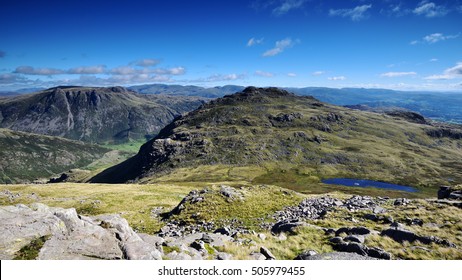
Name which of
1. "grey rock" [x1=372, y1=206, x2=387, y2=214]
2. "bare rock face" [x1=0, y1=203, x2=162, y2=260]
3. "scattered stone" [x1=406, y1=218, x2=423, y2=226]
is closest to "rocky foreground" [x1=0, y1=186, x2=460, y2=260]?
"bare rock face" [x1=0, y1=203, x2=162, y2=260]

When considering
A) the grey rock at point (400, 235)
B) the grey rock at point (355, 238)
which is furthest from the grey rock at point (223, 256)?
the grey rock at point (400, 235)

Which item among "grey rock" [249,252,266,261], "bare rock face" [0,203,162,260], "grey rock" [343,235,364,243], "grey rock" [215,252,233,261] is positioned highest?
"bare rock face" [0,203,162,260]

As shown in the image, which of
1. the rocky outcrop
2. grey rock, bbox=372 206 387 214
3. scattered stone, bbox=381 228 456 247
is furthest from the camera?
the rocky outcrop

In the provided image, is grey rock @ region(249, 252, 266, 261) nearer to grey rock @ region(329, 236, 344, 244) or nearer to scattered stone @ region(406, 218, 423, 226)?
grey rock @ region(329, 236, 344, 244)

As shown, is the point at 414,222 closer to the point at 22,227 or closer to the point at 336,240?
the point at 336,240

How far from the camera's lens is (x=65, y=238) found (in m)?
18.3

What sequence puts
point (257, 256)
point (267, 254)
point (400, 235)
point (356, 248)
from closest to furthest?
1. point (257, 256)
2. point (267, 254)
3. point (356, 248)
4. point (400, 235)

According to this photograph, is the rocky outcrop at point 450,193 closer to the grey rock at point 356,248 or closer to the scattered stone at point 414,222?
the scattered stone at point 414,222

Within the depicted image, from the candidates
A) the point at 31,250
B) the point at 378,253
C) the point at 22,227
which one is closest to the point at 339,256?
the point at 378,253

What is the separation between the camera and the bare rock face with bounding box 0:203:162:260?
1684 cm

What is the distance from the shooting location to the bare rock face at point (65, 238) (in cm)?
1684
